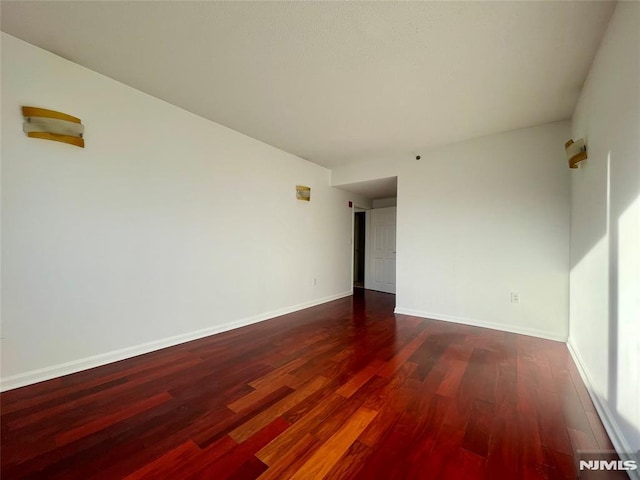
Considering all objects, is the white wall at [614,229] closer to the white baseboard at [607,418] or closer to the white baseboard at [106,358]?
the white baseboard at [607,418]

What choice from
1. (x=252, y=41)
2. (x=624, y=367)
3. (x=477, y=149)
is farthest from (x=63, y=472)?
(x=477, y=149)

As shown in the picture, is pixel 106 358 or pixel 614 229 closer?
pixel 614 229

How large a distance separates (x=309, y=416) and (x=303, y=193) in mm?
3303

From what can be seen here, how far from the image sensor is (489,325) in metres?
3.30

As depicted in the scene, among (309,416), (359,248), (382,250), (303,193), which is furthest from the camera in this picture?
(359,248)

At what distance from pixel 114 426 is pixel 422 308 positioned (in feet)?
11.9

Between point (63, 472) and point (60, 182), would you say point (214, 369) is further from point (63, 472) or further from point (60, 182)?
point (60, 182)

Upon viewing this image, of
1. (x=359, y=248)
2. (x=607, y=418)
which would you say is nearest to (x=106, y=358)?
(x=607, y=418)

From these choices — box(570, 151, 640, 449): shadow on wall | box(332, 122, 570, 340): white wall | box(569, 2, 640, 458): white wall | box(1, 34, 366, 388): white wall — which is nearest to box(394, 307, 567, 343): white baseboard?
box(332, 122, 570, 340): white wall

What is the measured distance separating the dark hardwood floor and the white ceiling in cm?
253

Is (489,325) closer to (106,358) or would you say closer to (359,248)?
(359,248)

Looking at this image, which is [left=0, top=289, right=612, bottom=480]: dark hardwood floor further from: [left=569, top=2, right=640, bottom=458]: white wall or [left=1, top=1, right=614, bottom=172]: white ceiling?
[left=1, top=1, right=614, bottom=172]: white ceiling

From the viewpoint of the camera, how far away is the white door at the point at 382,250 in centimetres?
565

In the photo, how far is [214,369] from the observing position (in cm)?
220
